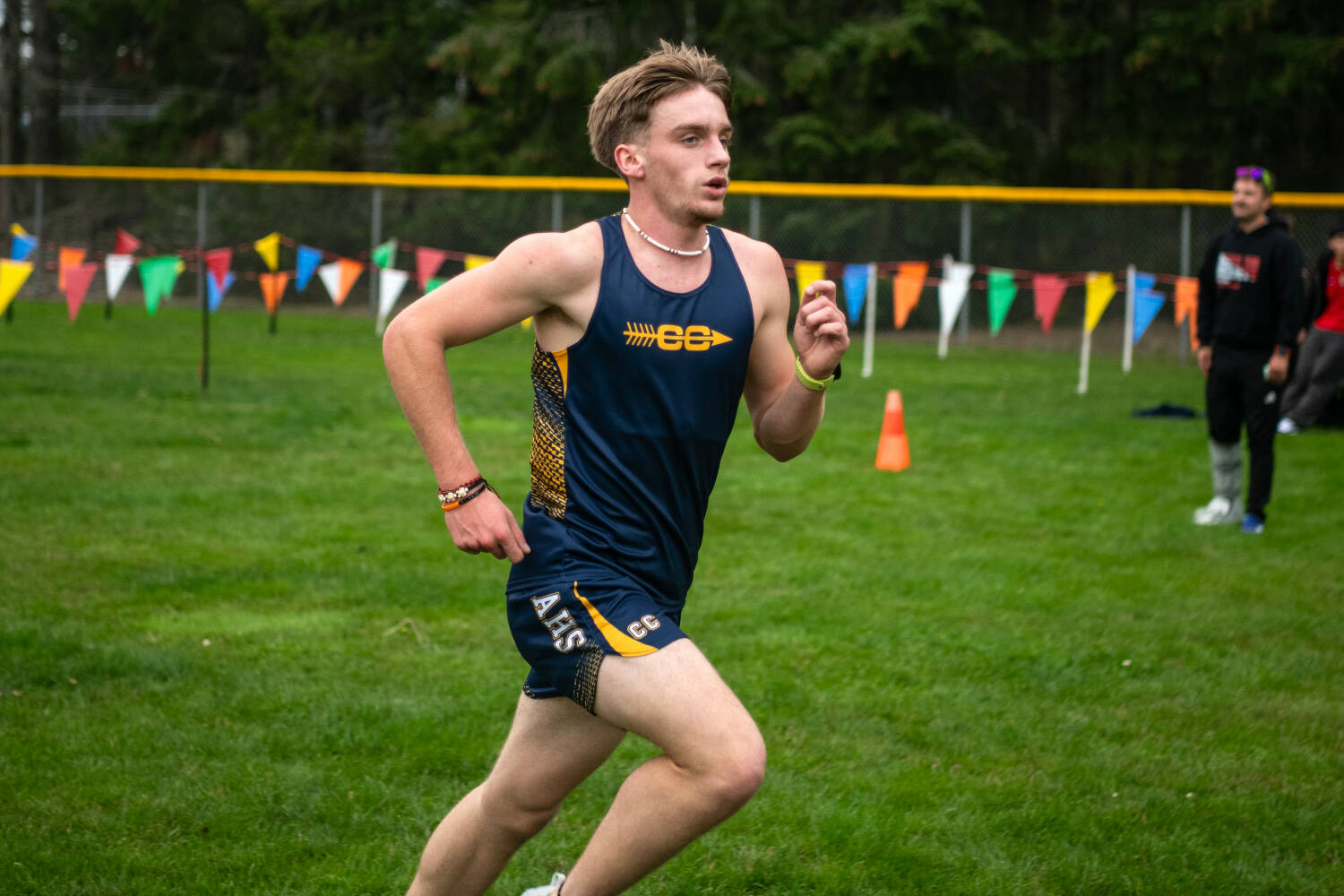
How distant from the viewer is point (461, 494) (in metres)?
2.86

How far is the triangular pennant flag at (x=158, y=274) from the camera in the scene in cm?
1521

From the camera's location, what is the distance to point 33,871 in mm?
3736

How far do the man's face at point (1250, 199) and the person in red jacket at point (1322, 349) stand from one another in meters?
4.54

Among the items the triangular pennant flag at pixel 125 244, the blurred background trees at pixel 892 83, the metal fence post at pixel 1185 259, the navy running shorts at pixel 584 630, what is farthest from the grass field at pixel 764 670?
the blurred background trees at pixel 892 83

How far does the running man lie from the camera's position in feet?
9.14

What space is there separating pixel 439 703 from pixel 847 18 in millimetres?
28768

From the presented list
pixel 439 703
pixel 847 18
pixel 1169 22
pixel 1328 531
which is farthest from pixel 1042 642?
pixel 847 18

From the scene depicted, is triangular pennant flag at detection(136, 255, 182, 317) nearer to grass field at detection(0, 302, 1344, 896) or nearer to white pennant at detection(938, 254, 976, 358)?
grass field at detection(0, 302, 1344, 896)

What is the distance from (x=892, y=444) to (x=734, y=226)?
12736mm

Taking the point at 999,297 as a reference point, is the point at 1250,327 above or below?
above

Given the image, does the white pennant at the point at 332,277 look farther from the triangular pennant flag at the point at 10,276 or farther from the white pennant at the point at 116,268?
the triangular pennant flag at the point at 10,276

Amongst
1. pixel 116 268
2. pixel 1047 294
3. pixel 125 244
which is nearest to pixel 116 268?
pixel 116 268

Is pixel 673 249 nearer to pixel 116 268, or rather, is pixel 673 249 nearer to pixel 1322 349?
pixel 1322 349

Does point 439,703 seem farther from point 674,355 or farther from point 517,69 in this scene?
point 517,69
